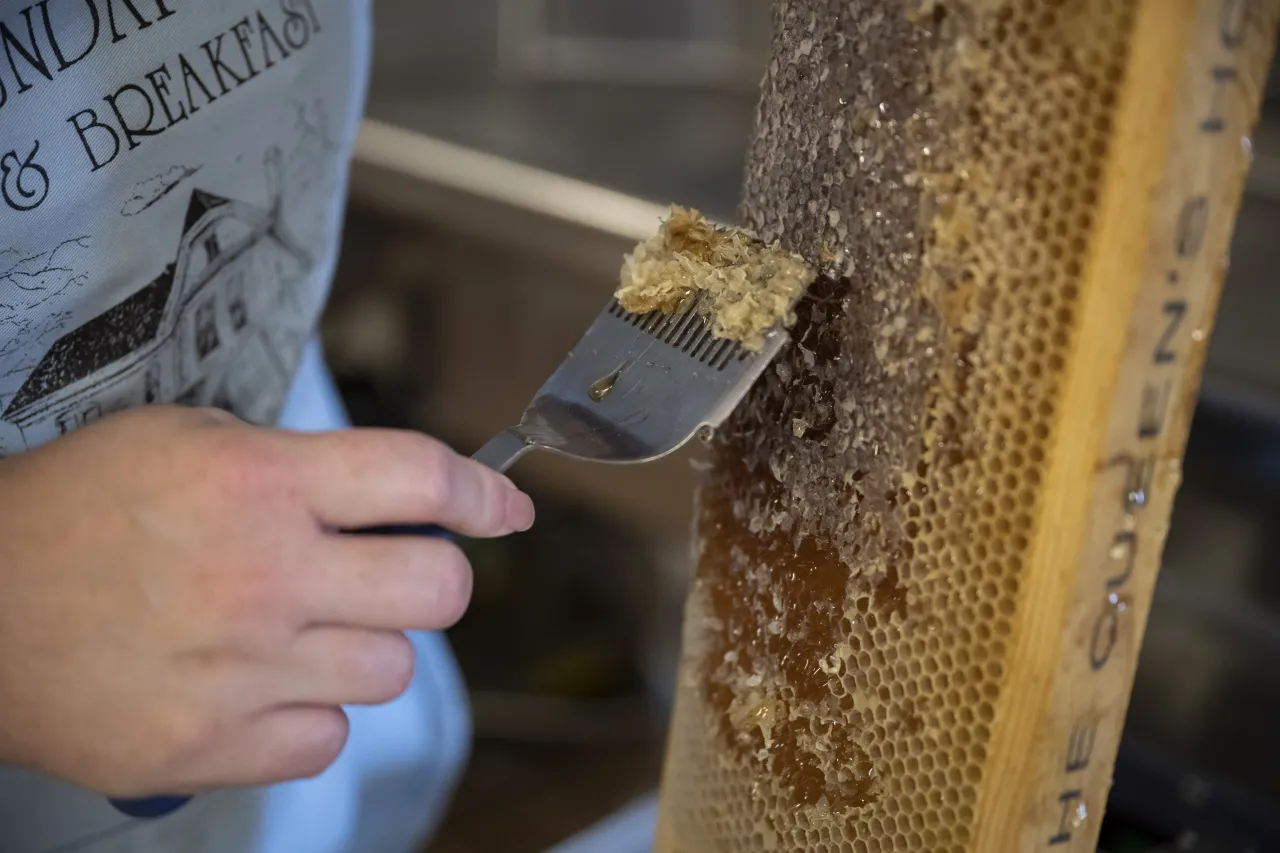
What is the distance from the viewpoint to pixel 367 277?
4.74ft

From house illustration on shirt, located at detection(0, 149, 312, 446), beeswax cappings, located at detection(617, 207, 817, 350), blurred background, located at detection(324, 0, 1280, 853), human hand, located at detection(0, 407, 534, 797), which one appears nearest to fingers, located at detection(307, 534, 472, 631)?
human hand, located at detection(0, 407, 534, 797)

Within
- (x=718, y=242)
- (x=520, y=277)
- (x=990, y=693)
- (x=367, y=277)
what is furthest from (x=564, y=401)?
A: (x=367, y=277)

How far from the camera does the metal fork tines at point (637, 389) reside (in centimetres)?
41

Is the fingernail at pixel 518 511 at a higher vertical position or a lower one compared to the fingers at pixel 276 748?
higher

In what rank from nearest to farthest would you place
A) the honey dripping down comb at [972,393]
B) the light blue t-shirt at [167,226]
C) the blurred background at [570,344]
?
the honey dripping down comb at [972,393] → the light blue t-shirt at [167,226] → the blurred background at [570,344]

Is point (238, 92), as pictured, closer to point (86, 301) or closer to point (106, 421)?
point (86, 301)

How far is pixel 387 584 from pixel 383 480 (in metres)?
0.04

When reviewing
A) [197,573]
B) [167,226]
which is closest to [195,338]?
[167,226]

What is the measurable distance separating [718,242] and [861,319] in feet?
0.24

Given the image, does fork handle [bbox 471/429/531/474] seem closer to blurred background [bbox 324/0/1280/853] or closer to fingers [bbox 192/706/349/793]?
fingers [bbox 192/706/349/793]

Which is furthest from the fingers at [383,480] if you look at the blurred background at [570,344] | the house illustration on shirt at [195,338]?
the blurred background at [570,344]

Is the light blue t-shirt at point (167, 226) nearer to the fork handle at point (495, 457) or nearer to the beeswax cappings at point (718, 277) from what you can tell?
the fork handle at point (495, 457)

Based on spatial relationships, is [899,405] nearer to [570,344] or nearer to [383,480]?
[383,480]

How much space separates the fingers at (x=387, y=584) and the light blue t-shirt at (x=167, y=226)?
87 mm
